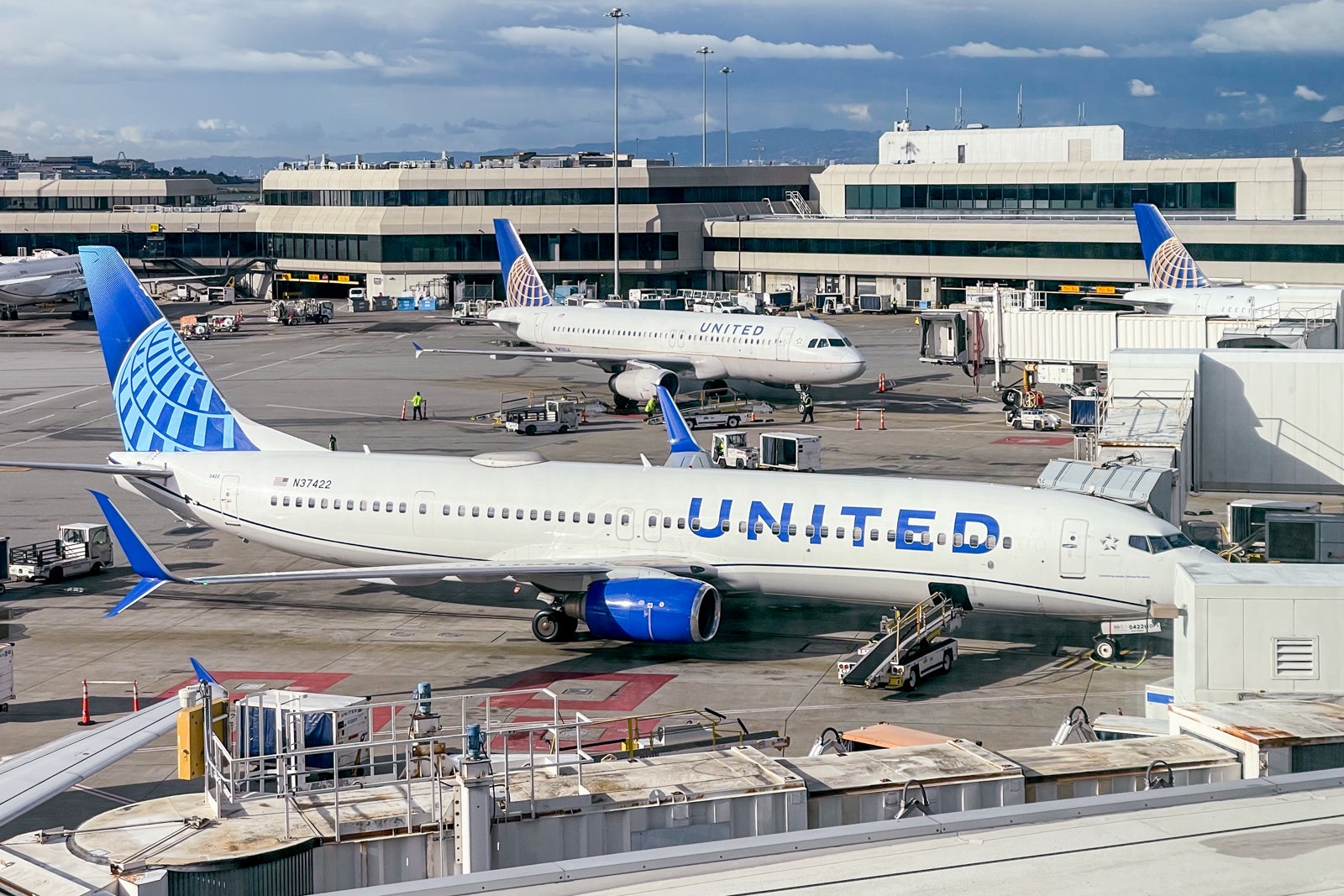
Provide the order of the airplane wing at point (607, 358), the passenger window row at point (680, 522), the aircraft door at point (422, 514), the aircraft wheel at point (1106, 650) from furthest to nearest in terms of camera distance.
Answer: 1. the airplane wing at point (607, 358)
2. the aircraft door at point (422, 514)
3. the aircraft wheel at point (1106, 650)
4. the passenger window row at point (680, 522)

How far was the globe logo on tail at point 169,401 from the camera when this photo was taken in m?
42.0

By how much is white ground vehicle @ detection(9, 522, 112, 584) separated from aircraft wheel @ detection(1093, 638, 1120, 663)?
28209 mm

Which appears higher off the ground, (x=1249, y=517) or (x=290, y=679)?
(x=1249, y=517)

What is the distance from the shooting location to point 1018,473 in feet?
194

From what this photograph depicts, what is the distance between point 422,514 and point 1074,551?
16.0 m

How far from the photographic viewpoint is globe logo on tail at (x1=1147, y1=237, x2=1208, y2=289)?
85.1m

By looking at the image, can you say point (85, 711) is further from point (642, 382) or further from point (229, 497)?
point (642, 382)

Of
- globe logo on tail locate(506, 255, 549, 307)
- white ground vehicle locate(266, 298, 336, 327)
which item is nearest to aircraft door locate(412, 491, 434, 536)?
globe logo on tail locate(506, 255, 549, 307)

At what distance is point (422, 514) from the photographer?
39.4 meters

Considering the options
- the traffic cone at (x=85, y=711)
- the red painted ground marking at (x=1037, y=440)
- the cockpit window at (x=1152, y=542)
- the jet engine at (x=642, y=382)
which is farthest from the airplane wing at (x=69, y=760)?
the jet engine at (x=642, y=382)

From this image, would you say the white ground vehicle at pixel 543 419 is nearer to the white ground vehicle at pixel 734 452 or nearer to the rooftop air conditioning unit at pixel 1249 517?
the white ground vehicle at pixel 734 452

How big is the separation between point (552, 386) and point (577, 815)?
70.0m

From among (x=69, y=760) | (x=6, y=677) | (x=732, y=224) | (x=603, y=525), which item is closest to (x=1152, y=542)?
(x=603, y=525)

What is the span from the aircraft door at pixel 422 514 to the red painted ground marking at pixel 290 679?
5456 millimetres
